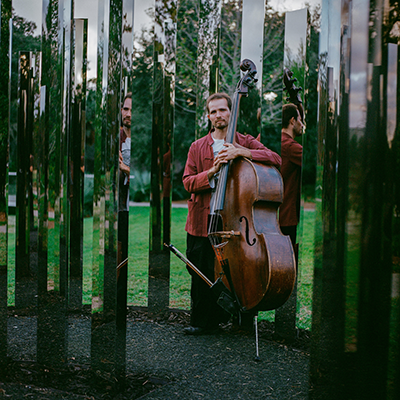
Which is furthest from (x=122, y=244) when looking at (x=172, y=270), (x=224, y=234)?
(x=172, y=270)

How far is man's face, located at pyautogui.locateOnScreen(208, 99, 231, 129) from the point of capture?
3.85 m

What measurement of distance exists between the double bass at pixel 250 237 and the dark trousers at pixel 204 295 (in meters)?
0.67

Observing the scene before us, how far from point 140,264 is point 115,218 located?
5436 millimetres

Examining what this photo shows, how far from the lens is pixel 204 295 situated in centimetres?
406

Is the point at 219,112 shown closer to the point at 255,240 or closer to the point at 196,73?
the point at 255,240

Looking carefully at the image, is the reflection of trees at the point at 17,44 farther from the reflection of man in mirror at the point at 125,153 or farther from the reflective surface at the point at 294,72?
the reflective surface at the point at 294,72

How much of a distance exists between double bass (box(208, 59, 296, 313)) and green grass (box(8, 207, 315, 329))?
0.70 m

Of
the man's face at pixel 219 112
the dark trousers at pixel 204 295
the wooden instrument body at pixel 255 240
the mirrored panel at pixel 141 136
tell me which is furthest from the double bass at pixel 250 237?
the mirrored panel at pixel 141 136

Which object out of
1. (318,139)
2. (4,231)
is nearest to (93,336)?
(4,231)

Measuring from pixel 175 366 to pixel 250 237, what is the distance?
1.04 m

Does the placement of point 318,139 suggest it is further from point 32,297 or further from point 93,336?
point 32,297

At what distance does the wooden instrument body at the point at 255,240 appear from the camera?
2.87 m

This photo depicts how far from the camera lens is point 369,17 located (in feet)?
2.97

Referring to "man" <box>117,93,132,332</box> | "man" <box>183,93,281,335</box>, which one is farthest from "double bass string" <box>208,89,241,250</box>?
"man" <box>117,93,132,332</box>
